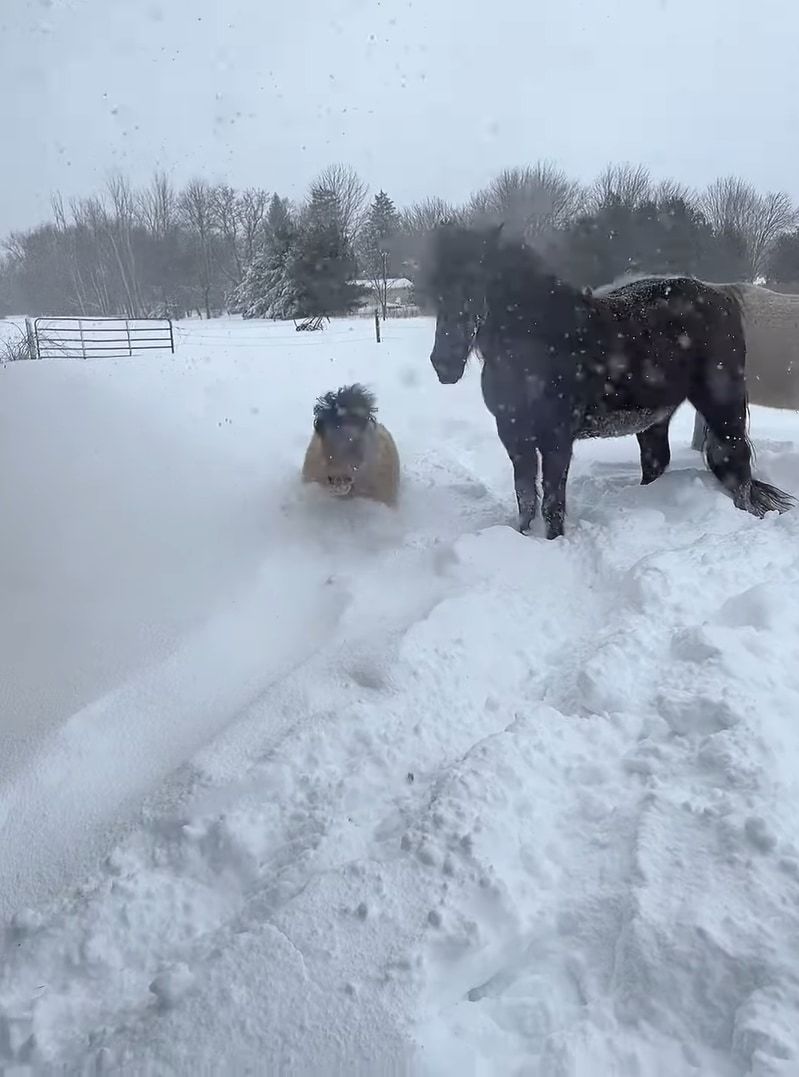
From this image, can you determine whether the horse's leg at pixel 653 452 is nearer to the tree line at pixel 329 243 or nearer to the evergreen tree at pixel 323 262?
the tree line at pixel 329 243

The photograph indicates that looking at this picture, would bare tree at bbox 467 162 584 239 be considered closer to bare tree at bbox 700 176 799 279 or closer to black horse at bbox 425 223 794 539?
black horse at bbox 425 223 794 539

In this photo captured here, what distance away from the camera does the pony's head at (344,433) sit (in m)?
4.80

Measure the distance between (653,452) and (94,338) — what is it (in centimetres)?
1243

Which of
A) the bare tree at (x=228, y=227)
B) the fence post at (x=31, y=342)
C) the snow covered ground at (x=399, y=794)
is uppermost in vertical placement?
the bare tree at (x=228, y=227)

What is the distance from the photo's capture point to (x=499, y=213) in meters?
4.29

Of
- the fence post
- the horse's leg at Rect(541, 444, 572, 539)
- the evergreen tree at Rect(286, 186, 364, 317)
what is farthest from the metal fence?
the horse's leg at Rect(541, 444, 572, 539)

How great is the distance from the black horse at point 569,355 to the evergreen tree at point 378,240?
7.87ft

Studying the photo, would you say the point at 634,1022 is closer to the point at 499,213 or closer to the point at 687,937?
the point at 687,937

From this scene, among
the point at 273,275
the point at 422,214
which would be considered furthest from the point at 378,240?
the point at 273,275

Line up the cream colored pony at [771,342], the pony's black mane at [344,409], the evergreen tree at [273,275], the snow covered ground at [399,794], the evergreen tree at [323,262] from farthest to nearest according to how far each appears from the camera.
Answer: the evergreen tree at [273,275]
the evergreen tree at [323,262]
the cream colored pony at [771,342]
the pony's black mane at [344,409]
the snow covered ground at [399,794]

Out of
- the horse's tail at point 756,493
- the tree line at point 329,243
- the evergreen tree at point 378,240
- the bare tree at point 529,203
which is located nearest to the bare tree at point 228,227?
the tree line at point 329,243

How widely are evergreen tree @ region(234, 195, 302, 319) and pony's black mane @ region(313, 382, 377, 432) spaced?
520 cm

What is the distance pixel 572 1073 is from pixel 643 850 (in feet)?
2.03

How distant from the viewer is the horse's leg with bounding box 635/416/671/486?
5258 mm
